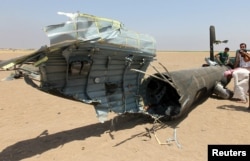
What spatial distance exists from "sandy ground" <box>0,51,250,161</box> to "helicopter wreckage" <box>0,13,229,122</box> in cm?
65

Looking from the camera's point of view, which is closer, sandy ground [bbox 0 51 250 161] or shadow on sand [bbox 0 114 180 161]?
sandy ground [bbox 0 51 250 161]

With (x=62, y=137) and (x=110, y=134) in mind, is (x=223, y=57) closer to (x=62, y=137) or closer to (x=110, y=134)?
(x=110, y=134)

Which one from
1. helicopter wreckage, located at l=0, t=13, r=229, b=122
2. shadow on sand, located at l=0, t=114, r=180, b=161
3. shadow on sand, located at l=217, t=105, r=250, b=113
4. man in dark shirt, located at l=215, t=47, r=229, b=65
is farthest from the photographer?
man in dark shirt, located at l=215, t=47, r=229, b=65

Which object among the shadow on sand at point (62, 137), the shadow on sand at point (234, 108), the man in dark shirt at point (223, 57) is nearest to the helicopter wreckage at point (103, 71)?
the shadow on sand at point (62, 137)

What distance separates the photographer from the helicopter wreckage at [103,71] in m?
6.88

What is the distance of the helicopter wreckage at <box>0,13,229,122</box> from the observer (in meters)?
6.88

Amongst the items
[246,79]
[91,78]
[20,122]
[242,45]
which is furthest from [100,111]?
[242,45]

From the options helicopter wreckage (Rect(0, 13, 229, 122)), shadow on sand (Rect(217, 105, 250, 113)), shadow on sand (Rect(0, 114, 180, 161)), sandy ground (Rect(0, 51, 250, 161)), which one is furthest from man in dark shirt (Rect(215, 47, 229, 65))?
shadow on sand (Rect(0, 114, 180, 161))

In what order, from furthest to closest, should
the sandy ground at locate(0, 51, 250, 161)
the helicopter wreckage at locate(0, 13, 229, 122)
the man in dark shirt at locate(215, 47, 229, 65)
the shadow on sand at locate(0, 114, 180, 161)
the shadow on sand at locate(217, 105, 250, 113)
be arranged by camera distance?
the man in dark shirt at locate(215, 47, 229, 65) < the shadow on sand at locate(217, 105, 250, 113) < the shadow on sand at locate(0, 114, 180, 161) < the sandy ground at locate(0, 51, 250, 161) < the helicopter wreckage at locate(0, 13, 229, 122)

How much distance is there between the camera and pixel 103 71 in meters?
8.31

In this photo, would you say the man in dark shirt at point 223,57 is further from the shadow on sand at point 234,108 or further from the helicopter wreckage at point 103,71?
the helicopter wreckage at point 103,71

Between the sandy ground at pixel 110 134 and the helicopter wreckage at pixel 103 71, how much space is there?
25.7 inches

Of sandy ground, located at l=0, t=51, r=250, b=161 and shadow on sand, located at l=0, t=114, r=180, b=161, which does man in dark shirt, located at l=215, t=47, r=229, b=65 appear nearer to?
sandy ground, located at l=0, t=51, r=250, b=161

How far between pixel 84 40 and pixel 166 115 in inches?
142
